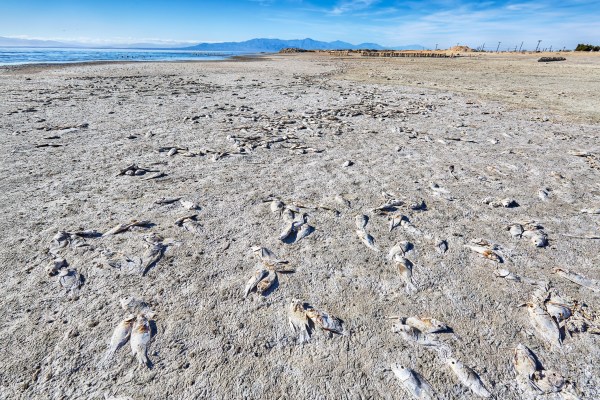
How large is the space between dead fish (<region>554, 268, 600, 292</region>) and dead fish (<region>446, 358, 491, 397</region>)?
6.62ft

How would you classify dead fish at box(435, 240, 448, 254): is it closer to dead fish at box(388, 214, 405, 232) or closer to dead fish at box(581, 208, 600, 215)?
dead fish at box(388, 214, 405, 232)

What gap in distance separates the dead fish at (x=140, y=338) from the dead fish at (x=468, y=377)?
2.51m

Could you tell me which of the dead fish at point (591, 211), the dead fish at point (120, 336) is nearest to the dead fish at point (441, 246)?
the dead fish at point (591, 211)

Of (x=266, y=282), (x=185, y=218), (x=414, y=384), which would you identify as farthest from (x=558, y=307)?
(x=185, y=218)

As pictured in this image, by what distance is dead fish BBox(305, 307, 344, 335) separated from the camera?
2.93 m

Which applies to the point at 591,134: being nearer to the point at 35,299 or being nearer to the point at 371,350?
the point at 371,350

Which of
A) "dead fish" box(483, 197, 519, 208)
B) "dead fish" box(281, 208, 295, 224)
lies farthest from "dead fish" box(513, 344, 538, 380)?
"dead fish" box(483, 197, 519, 208)

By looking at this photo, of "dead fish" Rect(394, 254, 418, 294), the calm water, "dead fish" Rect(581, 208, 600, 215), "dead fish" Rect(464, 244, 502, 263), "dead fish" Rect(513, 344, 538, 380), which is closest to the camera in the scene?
"dead fish" Rect(513, 344, 538, 380)

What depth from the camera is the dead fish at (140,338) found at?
103 inches

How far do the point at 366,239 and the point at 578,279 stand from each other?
93.6 inches

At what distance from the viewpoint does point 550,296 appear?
130 inches

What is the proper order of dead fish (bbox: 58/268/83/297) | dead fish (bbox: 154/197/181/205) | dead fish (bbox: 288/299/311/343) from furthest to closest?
dead fish (bbox: 154/197/181/205) → dead fish (bbox: 58/268/83/297) → dead fish (bbox: 288/299/311/343)

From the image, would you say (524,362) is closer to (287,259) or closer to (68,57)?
(287,259)

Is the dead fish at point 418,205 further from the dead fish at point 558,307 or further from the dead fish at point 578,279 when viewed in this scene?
the dead fish at point 558,307
